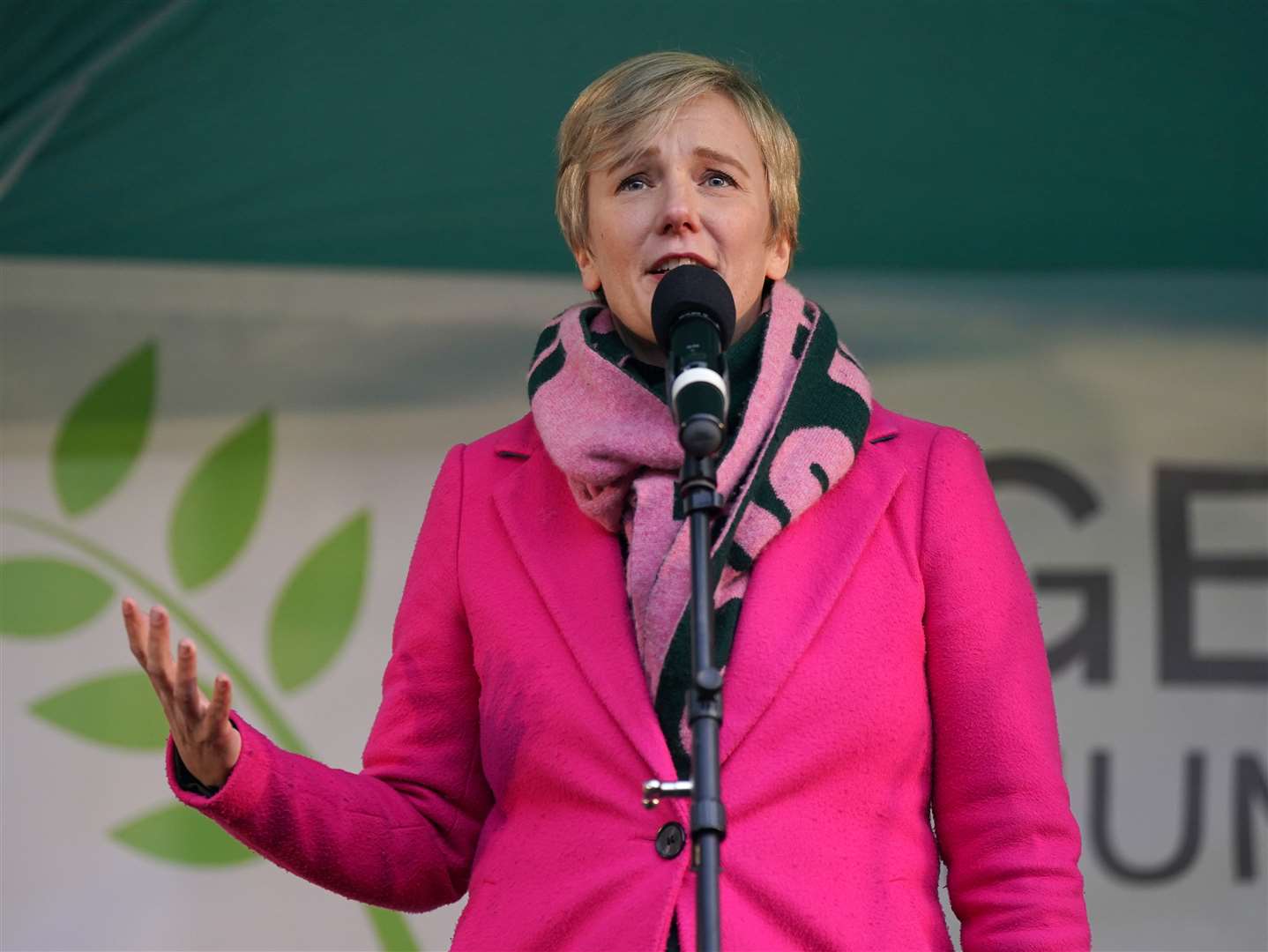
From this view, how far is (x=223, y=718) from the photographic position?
2.01 m

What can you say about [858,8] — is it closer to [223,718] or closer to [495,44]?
[495,44]

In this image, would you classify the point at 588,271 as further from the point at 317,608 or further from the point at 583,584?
the point at 317,608

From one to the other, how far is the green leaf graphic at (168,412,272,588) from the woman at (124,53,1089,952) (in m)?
1.17

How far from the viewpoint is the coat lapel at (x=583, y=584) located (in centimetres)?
215

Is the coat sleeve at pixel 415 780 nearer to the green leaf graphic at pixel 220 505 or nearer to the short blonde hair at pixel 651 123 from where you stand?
the short blonde hair at pixel 651 123

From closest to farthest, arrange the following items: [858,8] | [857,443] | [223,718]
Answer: [223,718]
[857,443]
[858,8]

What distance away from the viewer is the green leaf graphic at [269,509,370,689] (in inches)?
139

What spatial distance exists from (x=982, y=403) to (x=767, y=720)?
5.44ft

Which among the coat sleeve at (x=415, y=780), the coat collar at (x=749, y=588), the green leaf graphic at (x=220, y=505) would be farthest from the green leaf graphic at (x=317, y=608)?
the coat collar at (x=749, y=588)

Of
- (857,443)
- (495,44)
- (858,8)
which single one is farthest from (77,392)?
(857,443)

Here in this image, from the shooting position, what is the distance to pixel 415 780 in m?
2.39

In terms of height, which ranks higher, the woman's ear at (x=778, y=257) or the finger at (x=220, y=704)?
the woman's ear at (x=778, y=257)

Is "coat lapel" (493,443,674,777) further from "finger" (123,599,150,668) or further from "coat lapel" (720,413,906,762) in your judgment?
"finger" (123,599,150,668)

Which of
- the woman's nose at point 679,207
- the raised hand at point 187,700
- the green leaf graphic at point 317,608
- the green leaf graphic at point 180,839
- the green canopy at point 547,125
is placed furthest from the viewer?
the green leaf graphic at point 317,608
